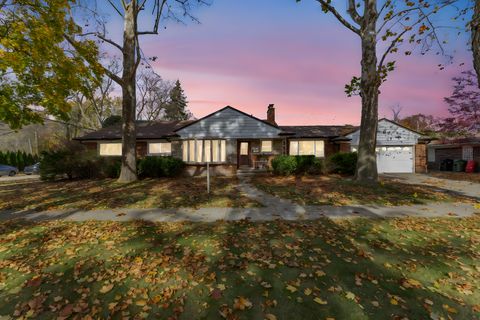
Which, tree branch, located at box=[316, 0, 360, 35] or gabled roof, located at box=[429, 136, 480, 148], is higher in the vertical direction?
tree branch, located at box=[316, 0, 360, 35]

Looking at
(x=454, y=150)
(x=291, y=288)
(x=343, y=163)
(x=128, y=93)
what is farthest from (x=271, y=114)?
(x=291, y=288)

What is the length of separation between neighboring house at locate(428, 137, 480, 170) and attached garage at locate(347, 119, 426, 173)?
733 cm

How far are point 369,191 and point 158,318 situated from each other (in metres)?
9.80

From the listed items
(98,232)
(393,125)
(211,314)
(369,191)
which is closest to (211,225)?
(98,232)

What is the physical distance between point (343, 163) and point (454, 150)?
19.6 metres

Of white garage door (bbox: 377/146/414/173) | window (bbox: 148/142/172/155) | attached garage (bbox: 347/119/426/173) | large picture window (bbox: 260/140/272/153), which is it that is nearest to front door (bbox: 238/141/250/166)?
large picture window (bbox: 260/140/272/153)

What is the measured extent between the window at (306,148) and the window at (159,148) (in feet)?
36.5

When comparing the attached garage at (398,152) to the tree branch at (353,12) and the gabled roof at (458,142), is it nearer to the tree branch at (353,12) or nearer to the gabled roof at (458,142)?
the gabled roof at (458,142)

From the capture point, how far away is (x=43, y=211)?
7984 mm

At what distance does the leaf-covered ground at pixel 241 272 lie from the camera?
10.7 ft

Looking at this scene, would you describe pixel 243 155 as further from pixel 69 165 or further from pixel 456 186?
pixel 456 186

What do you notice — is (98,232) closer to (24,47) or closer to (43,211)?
(43,211)

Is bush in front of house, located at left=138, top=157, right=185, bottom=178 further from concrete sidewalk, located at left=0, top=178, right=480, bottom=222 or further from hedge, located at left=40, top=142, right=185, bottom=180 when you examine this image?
concrete sidewalk, located at left=0, top=178, right=480, bottom=222

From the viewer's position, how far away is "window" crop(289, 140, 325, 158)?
22.1 m
